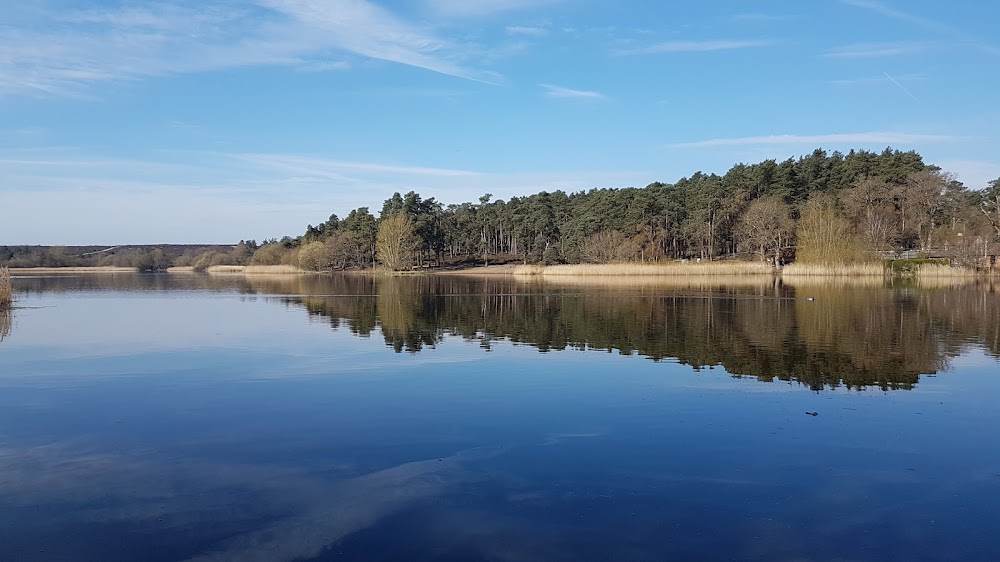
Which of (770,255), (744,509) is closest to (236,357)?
(744,509)

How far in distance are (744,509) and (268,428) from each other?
623 cm

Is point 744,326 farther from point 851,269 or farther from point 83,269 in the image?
point 83,269

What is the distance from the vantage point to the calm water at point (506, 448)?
5859 mm

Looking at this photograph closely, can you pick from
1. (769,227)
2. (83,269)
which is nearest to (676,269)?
(769,227)

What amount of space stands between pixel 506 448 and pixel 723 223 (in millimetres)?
75548

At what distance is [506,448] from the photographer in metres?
8.46

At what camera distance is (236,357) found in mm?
16281

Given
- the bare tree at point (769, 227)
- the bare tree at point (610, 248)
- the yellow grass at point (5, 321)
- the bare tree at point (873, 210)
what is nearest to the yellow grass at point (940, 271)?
the bare tree at point (873, 210)

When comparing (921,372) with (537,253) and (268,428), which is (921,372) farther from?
(537,253)

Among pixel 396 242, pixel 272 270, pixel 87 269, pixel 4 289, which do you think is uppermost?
pixel 396 242

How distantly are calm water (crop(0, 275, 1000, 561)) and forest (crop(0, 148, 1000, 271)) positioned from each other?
43.6 m

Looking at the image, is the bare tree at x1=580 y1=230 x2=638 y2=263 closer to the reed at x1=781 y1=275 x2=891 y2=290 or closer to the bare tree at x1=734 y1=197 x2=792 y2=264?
the bare tree at x1=734 y1=197 x2=792 y2=264

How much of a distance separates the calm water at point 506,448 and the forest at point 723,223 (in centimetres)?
4356

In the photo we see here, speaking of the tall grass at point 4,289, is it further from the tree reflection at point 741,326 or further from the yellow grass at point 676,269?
the yellow grass at point 676,269
